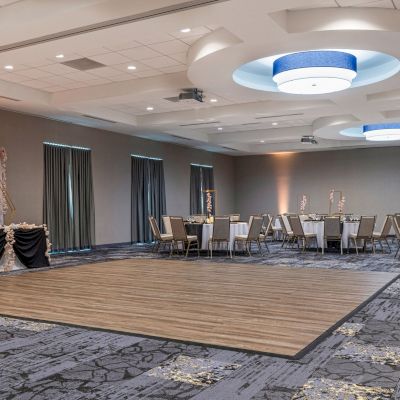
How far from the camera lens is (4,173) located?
427 inches

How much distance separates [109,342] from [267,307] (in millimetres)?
1955

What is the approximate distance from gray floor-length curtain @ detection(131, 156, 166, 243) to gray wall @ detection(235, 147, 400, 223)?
5.60 meters

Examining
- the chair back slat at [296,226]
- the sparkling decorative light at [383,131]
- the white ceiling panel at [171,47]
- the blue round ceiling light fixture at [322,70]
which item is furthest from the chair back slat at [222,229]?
the sparkling decorative light at [383,131]

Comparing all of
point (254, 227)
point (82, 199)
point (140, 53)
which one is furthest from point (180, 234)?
point (140, 53)

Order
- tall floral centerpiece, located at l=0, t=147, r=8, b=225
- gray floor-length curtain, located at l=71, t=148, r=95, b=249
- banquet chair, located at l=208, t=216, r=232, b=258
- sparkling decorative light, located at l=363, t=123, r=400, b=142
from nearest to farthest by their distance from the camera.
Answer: tall floral centerpiece, located at l=0, t=147, r=8, b=225 → banquet chair, located at l=208, t=216, r=232, b=258 → gray floor-length curtain, located at l=71, t=148, r=95, b=249 → sparkling decorative light, located at l=363, t=123, r=400, b=142

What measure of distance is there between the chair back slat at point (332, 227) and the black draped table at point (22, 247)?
6235mm

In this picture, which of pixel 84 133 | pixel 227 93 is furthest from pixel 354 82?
pixel 84 133

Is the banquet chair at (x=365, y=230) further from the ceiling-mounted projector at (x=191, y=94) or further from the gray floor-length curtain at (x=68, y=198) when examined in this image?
the gray floor-length curtain at (x=68, y=198)

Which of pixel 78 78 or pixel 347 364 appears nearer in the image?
pixel 347 364

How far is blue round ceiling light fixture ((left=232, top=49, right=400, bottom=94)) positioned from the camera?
7492 millimetres

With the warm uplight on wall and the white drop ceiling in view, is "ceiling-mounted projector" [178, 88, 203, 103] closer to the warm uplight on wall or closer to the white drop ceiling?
the white drop ceiling

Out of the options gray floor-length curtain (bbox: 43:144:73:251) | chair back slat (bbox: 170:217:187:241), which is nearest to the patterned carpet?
chair back slat (bbox: 170:217:187:241)

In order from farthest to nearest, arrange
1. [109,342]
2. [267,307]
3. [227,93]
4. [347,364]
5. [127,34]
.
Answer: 1. [227,93]
2. [127,34]
3. [267,307]
4. [109,342]
5. [347,364]

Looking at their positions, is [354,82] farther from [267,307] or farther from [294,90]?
[267,307]
